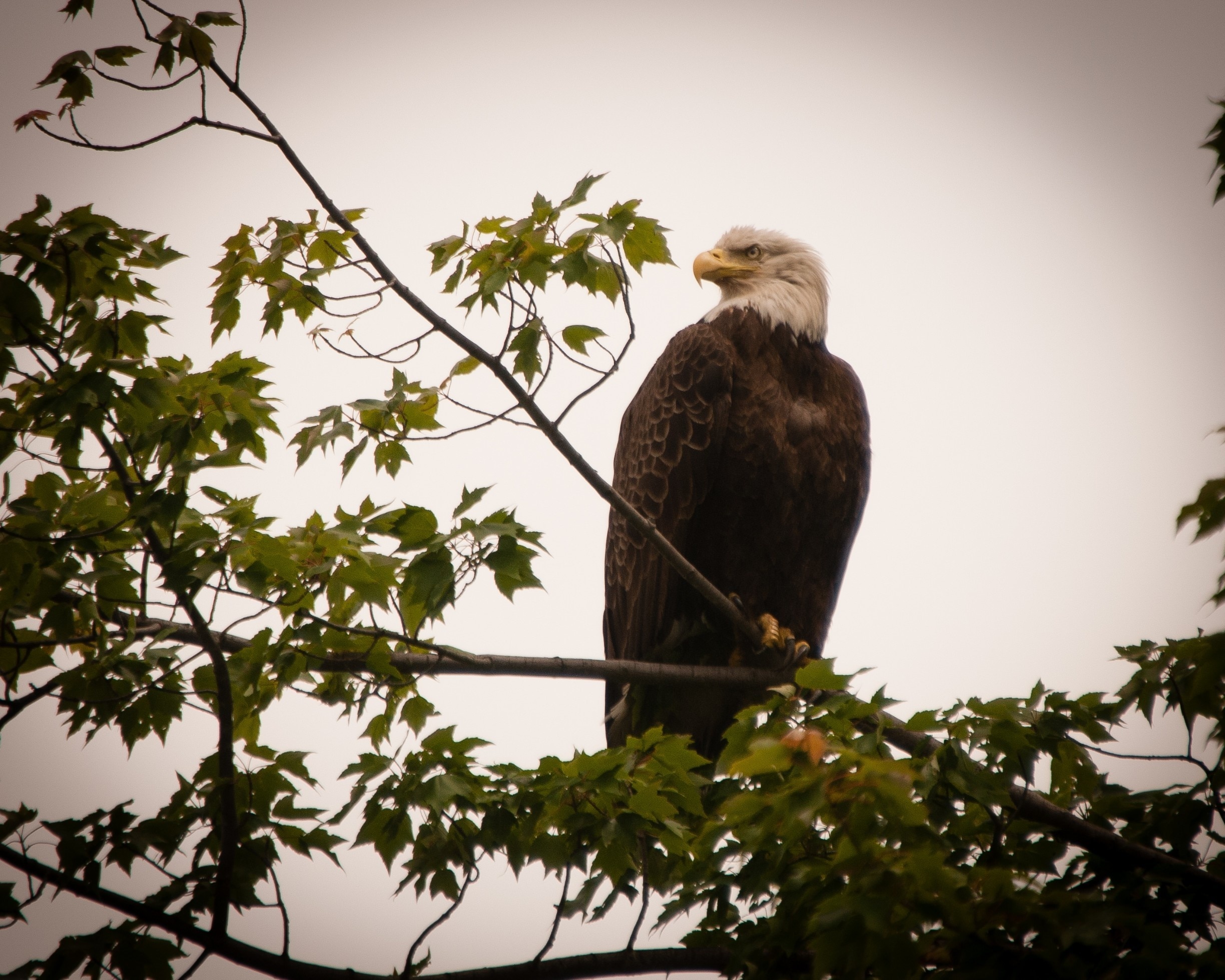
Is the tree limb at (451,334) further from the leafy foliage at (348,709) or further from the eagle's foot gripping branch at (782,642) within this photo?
the eagle's foot gripping branch at (782,642)

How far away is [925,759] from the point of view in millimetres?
2783

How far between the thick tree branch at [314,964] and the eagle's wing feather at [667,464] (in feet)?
5.71

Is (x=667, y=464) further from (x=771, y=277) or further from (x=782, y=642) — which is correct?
(x=771, y=277)

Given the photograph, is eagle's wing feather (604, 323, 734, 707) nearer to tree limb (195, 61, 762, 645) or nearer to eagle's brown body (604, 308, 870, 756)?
eagle's brown body (604, 308, 870, 756)

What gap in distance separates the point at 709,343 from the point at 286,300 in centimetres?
223

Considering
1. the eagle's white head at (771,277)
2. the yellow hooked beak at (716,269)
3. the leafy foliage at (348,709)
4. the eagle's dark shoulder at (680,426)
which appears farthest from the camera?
the yellow hooked beak at (716,269)

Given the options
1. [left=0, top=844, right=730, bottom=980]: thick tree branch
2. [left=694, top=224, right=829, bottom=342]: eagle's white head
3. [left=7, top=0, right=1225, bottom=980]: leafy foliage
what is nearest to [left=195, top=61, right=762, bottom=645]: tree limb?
[left=7, top=0, right=1225, bottom=980]: leafy foliage

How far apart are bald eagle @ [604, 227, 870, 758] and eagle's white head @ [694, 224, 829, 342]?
0.04 metres

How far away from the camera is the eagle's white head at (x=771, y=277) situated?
5.13m

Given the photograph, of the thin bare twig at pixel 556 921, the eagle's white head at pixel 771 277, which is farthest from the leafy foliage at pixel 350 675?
the eagle's white head at pixel 771 277

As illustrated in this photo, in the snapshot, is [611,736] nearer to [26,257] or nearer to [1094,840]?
[1094,840]

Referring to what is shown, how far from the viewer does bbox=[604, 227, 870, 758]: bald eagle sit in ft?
14.9

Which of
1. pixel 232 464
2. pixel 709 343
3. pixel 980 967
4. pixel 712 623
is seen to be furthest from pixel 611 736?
pixel 980 967

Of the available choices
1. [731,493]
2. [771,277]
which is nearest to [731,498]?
[731,493]
